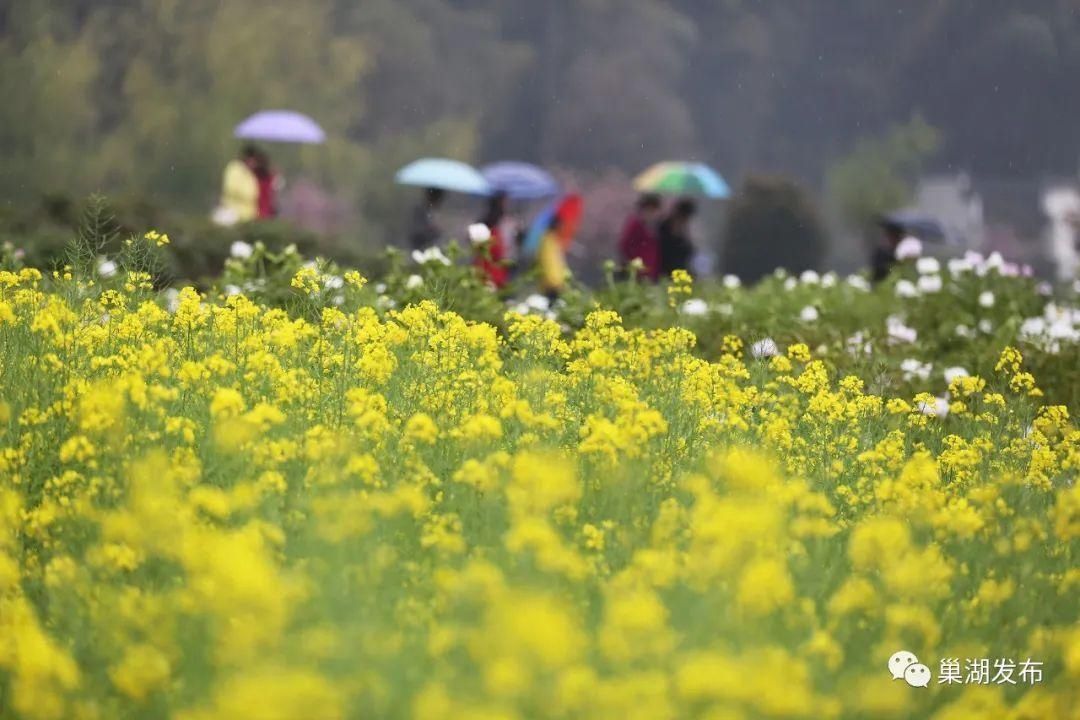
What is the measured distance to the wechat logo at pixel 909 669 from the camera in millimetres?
3498

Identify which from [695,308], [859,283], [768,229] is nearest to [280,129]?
[859,283]

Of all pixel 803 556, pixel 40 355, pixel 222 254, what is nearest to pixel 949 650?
pixel 803 556

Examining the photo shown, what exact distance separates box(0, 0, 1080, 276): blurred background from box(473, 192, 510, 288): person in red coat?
14.2 meters

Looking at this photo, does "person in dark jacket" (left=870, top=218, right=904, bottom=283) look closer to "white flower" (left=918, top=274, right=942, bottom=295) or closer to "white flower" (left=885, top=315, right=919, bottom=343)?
"white flower" (left=918, top=274, right=942, bottom=295)

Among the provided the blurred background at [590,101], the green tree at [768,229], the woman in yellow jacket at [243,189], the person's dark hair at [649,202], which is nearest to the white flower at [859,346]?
the person's dark hair at [649,202]

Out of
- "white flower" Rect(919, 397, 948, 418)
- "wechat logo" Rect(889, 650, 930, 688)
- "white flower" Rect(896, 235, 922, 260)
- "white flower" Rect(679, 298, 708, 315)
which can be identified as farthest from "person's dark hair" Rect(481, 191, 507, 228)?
"wechat logo" Rect(889, 650, 930, 688)

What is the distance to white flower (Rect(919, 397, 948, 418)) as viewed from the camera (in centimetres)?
630

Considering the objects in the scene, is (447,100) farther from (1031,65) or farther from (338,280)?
(338,280)

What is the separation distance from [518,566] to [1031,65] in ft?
143

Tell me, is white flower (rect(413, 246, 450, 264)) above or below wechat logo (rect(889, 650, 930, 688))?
above

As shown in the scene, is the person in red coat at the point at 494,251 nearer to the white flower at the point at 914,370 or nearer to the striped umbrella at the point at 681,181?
the white flower at the point at 914,370

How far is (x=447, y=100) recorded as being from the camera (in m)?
39.6

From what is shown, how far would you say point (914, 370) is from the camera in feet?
26.7

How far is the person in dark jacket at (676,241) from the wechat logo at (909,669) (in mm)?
10628
